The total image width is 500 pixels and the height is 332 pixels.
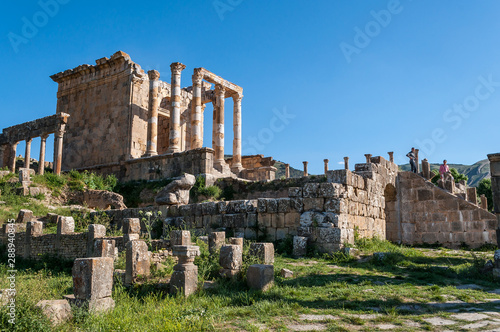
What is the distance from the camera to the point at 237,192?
18.3 m

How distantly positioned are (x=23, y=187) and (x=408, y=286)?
1644cm

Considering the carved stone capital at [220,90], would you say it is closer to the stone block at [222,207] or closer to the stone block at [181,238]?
the stone block at [222,207]

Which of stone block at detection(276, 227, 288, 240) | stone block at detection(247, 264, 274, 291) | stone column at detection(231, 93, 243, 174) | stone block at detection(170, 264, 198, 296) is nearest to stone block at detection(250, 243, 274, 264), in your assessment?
stone block at detection(247, 264, 274, 291)

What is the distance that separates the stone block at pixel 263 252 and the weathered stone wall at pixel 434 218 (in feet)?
32.3

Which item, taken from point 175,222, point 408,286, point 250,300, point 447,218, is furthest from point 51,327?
point 447,218

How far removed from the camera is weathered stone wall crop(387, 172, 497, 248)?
1564 cm

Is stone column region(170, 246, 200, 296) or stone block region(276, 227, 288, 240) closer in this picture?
stone column region(170, 246, 200, 296)

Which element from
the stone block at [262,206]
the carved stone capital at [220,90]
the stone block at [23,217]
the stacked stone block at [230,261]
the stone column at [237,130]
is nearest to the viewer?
the stacked stone block at [230,261]

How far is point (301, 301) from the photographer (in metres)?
6.42

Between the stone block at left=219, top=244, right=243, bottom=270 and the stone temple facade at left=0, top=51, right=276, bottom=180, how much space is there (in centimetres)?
1307

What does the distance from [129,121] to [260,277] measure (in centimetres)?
1901

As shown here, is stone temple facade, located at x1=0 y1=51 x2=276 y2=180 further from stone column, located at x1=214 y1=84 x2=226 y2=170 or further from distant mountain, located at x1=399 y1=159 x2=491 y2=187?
distant mountain, located at x1=399 y1=159 x2=491 y2=187

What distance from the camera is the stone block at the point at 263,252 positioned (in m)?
8.54

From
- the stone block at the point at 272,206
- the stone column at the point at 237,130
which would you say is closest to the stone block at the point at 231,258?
the stone block at the point at 272,206
